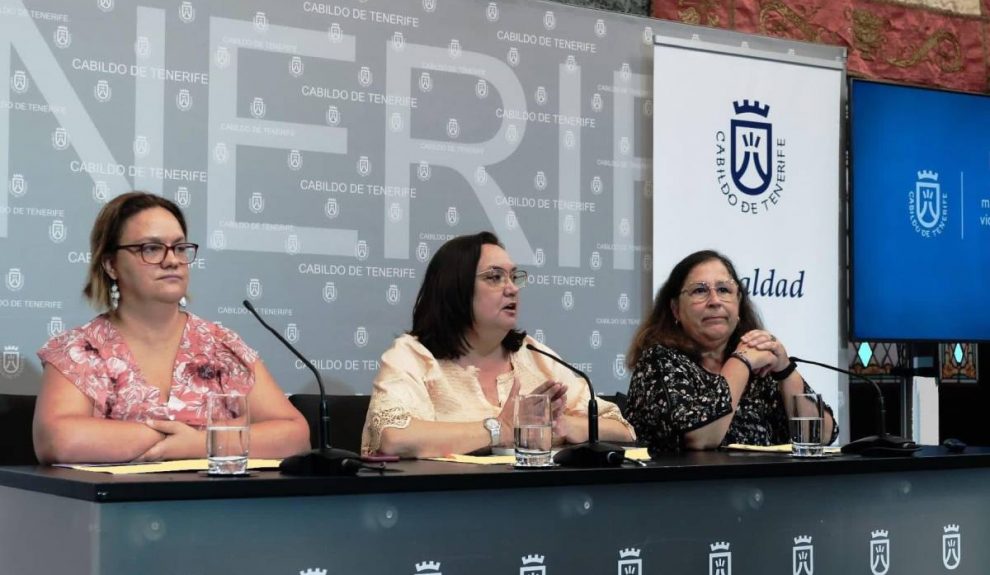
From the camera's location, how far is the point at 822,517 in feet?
Result: 8.22

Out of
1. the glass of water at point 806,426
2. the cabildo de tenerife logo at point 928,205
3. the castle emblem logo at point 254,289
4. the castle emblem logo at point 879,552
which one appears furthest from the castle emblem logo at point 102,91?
the cabildo de tenerife logo at point 928,205

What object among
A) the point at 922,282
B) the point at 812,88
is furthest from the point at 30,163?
the point at 922,282

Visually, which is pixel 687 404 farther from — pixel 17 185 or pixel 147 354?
pixel 17 185

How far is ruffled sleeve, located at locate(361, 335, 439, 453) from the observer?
2.79 metres

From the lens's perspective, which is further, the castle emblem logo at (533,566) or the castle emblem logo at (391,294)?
the castle emblem logo at (391,294)

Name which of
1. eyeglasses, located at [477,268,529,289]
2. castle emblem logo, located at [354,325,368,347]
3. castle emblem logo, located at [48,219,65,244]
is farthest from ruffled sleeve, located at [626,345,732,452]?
castle emblem logo, located at [48,219,65,244]

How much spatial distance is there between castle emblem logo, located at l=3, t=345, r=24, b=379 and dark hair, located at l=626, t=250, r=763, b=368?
1688 millimetres

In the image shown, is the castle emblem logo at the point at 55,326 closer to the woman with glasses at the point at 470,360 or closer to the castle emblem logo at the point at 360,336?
the castle emblem logo at the point at 360,336

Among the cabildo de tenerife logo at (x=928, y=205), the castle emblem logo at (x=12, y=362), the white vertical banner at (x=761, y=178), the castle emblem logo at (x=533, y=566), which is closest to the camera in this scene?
the castle emblem logo at (x=533, y=566)

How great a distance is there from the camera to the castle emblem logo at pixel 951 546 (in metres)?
2.69

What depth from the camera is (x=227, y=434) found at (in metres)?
2.00

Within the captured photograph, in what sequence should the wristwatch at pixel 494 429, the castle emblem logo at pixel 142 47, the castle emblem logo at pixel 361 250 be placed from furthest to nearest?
1. the castle emblem logo at pixel 361 250
2. the castle emblem logo at pixel 142 47
3. the wristwatch at pixel 494 429

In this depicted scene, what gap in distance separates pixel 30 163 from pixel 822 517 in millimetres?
2375

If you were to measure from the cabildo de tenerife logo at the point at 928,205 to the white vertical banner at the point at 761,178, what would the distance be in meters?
0.32
